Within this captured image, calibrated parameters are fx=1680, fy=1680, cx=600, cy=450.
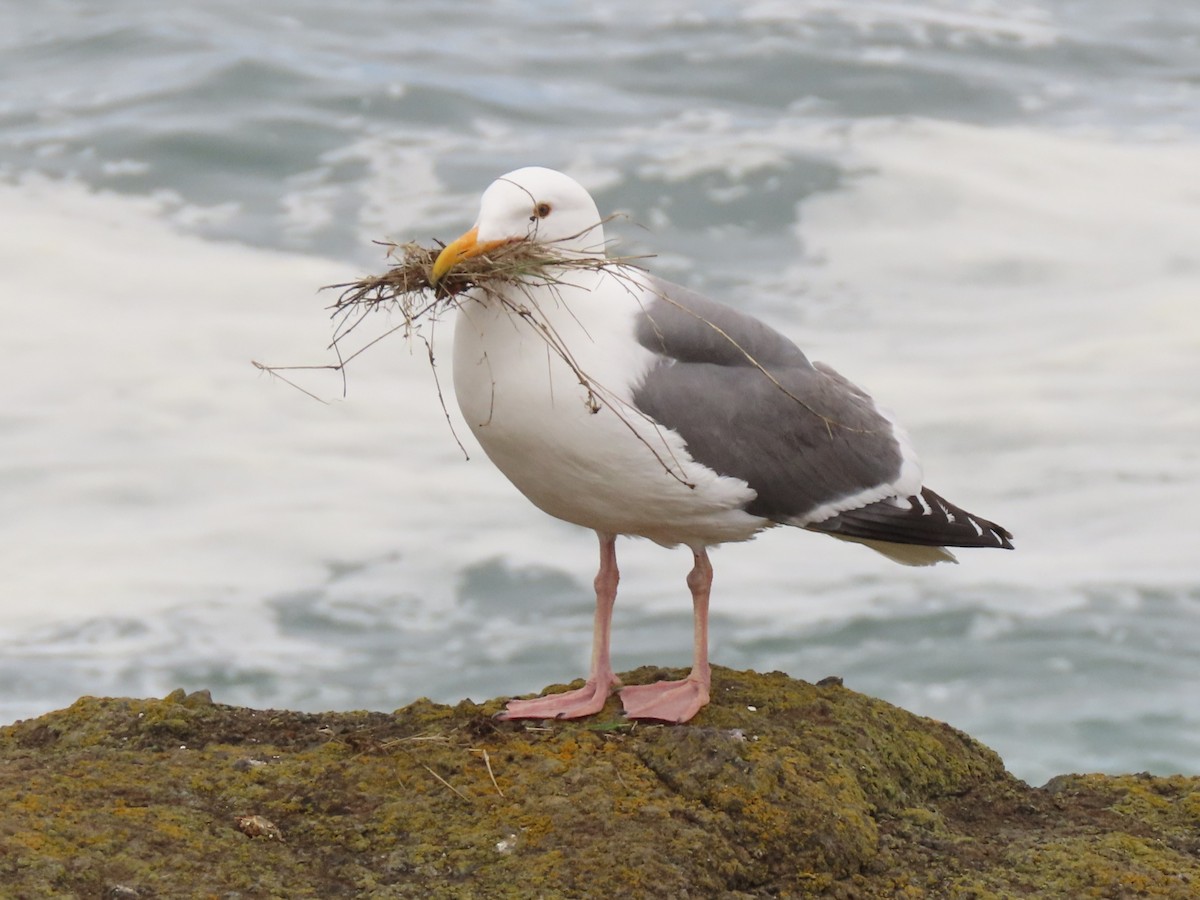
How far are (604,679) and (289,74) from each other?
16523 millimetres

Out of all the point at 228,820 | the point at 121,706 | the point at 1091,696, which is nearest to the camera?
the point at 228,820

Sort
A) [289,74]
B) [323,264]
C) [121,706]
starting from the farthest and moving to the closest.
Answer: [289,74] → [323,264] → [121,706]

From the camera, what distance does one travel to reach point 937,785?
5066 millimetres

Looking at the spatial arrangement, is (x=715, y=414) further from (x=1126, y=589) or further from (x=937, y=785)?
(x=1126, y=589)

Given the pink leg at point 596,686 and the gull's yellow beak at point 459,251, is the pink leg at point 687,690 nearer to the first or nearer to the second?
the pink leg at point 596,686

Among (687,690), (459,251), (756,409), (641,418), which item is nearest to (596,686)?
(687,690)

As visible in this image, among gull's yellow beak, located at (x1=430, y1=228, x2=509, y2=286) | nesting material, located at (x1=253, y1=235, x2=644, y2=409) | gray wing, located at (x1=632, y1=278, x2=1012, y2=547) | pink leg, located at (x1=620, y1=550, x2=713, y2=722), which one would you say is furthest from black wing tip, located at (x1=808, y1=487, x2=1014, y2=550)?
gull's yellow beak, located at (x1=430, y1=228, x2=509, y2=286)

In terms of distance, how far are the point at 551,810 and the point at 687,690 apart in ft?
3.19

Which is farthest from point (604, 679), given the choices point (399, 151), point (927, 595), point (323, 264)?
point (399, 151)

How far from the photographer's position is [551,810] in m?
4.27

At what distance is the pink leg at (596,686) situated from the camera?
5059mm

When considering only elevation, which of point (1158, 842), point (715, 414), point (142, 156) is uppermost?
point (142, 156)

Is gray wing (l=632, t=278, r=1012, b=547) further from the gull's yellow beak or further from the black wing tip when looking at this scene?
the gull's yellow beak

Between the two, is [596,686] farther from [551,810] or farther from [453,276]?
[453,276]
